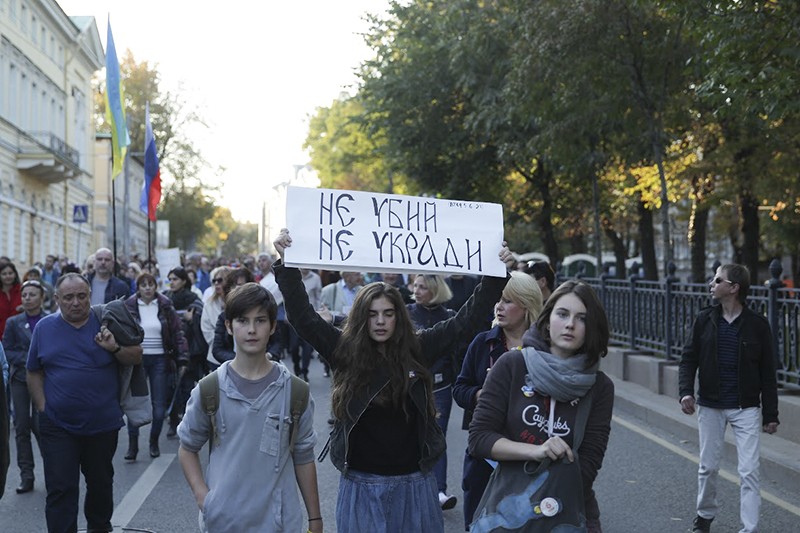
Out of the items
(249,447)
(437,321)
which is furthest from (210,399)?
(437,321)

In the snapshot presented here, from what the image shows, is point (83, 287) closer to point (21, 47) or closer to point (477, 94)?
point (477, 94)

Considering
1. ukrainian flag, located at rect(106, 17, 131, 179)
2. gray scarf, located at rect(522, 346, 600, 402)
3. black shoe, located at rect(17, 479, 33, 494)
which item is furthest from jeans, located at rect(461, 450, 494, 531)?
ukrainian flag, located at rect(106, 17, 131, 179)

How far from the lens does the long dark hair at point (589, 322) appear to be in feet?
13.3

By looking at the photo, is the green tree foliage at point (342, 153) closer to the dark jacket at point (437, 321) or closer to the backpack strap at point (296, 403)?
the dark jacket at point (437, 321)

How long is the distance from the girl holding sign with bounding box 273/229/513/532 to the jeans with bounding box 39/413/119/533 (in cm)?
244

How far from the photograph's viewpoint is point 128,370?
7008 millimetres

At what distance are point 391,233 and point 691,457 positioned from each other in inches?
225

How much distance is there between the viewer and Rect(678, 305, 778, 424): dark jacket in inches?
297

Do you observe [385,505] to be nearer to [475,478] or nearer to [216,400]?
[216,400]

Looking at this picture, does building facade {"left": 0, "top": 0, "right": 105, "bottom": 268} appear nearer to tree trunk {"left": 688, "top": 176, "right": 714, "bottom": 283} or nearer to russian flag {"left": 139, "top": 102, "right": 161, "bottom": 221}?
russian flag {"left": 139, "top": 102, "right": 161, "bottom": 221}

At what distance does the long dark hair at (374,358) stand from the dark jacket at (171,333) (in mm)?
6615

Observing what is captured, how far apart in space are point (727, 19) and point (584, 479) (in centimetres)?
927

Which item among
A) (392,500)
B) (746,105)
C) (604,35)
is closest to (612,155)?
(604,35)

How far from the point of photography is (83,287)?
6750 millimetres
